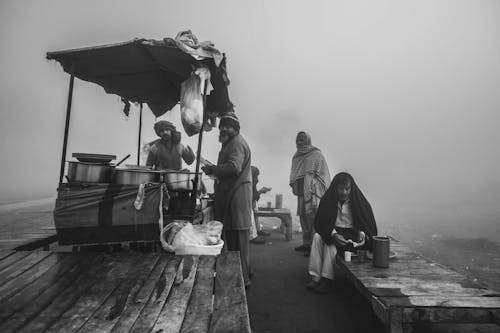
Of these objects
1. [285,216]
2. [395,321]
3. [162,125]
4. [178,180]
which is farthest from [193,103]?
[285,216]

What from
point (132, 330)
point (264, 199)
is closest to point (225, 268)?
point (132, 330)

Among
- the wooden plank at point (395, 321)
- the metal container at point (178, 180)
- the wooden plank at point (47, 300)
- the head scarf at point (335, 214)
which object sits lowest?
the wooden plank at point (395, 321)

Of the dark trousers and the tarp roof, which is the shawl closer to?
the dark trousers

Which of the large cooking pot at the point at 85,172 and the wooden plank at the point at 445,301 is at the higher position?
the large cooking pot at the point at 85,172

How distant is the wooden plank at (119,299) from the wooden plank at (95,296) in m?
0.04

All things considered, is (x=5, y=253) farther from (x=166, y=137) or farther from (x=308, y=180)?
(x=308, y=180)

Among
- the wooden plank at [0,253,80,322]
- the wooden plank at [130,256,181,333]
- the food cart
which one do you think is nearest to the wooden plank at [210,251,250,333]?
the wooden plank at [130,256,181,333]

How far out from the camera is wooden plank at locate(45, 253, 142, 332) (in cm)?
161

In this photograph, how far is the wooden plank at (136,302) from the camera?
5.24 feet

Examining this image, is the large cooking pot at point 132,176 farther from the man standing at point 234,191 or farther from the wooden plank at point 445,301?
the wooden plank at point 445,301

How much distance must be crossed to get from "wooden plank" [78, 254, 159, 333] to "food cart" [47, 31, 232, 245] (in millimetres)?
628

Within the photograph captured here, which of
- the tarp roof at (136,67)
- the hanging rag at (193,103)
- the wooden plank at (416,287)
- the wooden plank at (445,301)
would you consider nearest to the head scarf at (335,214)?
the wooden plank at (416,287)

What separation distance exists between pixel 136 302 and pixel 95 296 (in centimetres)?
34

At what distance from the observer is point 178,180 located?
3.64 metres
